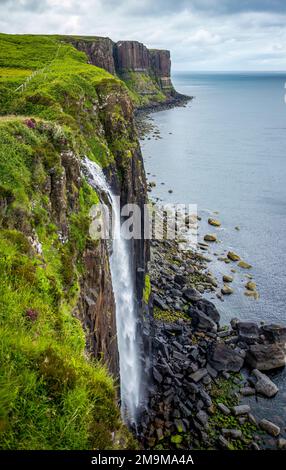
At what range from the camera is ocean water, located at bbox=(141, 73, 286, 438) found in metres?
45.5

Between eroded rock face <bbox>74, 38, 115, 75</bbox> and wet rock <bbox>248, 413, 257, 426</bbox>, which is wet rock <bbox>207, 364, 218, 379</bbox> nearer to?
wet rock <bbox>248, 413, 257, 426</bbox>

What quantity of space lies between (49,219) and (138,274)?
19.5 m

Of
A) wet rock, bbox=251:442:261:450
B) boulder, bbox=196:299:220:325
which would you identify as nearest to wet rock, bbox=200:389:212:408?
wet rock, bbox=251:442:261:450

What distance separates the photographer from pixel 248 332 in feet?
124

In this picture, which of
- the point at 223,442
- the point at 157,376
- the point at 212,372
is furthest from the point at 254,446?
the point at 157,376

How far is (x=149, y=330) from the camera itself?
34.4m

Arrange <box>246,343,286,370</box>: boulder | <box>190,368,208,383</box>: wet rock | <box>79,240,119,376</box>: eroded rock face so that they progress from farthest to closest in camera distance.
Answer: <box>246,343,286,370</box>: boulder, <box>190,368,208,383</box>: wet rock, <box>79,240,119,376</box>: eroded rock face

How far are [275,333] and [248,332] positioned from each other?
261cm

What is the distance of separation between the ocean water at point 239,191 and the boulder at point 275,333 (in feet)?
11.6

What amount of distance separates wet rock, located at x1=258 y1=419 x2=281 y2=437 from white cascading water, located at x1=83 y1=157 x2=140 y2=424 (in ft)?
31.0

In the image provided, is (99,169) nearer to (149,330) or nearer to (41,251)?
(41,251)

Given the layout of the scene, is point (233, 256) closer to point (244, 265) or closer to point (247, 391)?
point (244, 265)

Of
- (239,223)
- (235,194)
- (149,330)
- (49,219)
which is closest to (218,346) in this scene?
(149,330)

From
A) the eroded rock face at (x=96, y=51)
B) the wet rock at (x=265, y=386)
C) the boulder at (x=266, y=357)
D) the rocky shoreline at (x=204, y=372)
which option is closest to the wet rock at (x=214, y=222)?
the rocky shoreline at (x=204, y=372)
